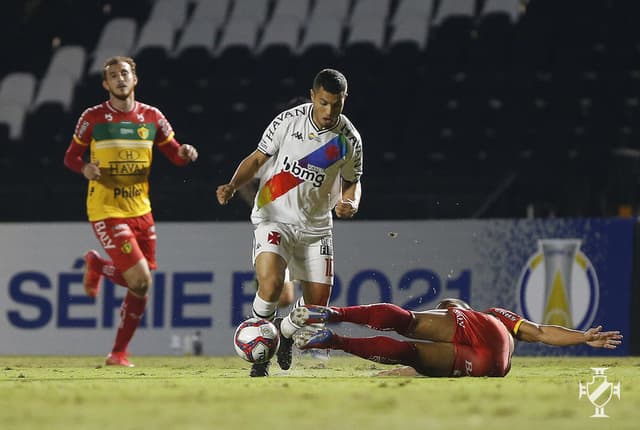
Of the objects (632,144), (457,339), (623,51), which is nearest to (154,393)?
(457,339)

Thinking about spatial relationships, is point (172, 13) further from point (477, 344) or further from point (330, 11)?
point (477, 344)

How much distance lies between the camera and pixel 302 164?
814 centimetres

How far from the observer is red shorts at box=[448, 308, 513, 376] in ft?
24.1

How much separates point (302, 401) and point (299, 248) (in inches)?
108

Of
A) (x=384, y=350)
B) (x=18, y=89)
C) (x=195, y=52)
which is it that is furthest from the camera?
(x=195, y=52)

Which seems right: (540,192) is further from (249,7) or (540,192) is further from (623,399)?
(623,399)

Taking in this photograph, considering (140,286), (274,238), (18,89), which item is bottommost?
(140,286)

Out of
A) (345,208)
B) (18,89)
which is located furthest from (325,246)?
(18,89)

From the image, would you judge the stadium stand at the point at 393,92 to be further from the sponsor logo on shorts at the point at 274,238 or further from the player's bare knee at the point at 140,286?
the sponsor logo on shorts at the point at 274,238

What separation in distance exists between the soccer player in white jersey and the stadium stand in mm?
4714

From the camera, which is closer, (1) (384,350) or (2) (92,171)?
(1) (384,350)

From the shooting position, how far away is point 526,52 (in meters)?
15.9

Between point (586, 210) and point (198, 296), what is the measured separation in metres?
4.57

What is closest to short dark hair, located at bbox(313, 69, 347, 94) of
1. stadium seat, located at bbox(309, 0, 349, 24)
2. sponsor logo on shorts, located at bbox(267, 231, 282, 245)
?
sponsor logo on shorts, located at bbox(267, 231, 282, 245)
